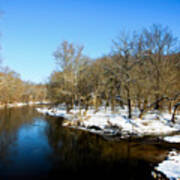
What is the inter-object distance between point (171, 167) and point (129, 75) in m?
15.0

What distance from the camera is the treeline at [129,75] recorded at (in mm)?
23766

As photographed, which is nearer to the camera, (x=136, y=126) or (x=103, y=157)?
(x=103, y=157)

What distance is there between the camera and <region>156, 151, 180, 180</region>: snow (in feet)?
29.4

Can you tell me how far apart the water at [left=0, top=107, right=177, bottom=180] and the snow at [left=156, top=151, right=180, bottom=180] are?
542 mm

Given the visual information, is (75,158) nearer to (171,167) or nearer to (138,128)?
(171,167)

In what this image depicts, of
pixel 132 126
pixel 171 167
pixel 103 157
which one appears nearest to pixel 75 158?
pixel 103 157

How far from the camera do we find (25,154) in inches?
493

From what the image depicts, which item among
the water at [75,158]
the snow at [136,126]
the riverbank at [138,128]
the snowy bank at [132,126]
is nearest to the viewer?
the water at [75,158]

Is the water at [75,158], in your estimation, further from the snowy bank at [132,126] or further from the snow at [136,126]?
the snow at [136,126]

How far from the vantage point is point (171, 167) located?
32.5ft

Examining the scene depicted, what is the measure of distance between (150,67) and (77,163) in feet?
66.2

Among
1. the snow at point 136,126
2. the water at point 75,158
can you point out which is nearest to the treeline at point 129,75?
the snow at point 136,126

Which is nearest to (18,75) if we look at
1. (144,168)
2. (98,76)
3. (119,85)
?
(98,76)

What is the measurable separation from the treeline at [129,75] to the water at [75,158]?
32.2 feet
